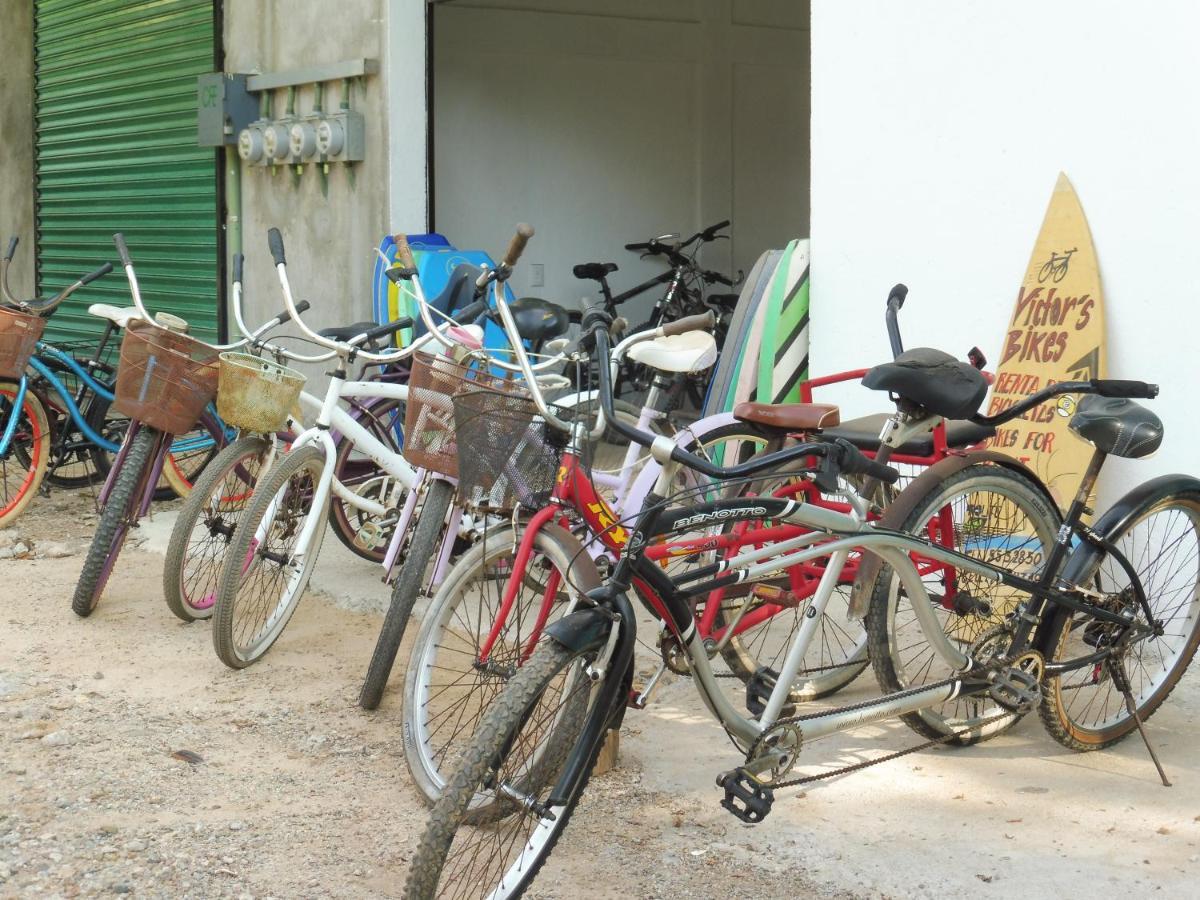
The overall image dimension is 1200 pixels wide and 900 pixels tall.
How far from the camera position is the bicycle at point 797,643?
2947 mm

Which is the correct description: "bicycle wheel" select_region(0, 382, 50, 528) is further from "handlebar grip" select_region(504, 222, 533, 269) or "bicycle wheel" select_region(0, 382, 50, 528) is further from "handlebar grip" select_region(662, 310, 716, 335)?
"handlebar grip" select_region(662, 310, 716, 335)

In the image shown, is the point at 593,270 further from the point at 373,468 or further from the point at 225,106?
the point at 373,468

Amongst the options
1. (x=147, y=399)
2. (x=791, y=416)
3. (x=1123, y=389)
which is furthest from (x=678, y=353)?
(x=147, y=399)

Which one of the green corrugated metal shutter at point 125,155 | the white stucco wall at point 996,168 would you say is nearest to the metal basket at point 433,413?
the white stucco wall at point 996,168

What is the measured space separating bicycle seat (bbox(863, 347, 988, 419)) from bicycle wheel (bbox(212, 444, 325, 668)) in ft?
6.57

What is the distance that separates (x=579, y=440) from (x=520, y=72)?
21.3 feet

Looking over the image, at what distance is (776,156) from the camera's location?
35.8 feet

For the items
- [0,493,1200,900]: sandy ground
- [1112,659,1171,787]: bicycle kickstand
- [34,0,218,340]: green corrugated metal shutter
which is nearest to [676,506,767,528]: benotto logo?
[0,493,1200,900]: sandy ground

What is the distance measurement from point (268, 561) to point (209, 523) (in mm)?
300

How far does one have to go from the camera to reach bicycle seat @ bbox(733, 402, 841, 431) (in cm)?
394

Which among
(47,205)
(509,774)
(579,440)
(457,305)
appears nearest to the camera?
(509,774)

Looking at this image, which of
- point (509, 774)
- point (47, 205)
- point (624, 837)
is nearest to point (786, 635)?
point (624, 837)

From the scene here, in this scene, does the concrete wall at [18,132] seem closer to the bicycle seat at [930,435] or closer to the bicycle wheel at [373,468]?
the bicycle wheel at [373,468]

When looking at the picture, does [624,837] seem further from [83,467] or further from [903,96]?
[83,467]
